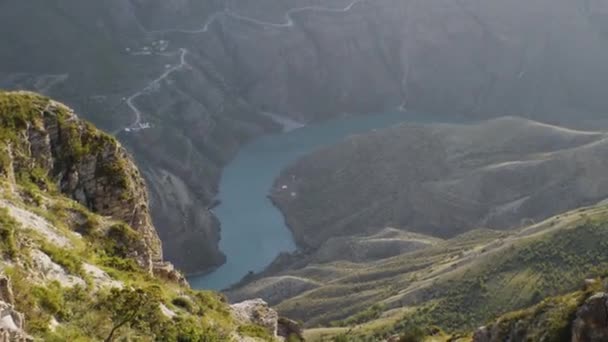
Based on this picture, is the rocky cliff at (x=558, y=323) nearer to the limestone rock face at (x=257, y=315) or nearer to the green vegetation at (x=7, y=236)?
the limestone rock face at (x=257, y=315)

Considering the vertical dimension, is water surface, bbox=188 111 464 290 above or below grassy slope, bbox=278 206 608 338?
above

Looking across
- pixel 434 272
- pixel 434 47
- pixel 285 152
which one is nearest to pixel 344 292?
pixel 434 272

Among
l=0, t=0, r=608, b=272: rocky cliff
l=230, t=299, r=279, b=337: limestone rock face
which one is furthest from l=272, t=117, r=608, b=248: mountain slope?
l=230, t=299, r=279, b=337: limestone rock face

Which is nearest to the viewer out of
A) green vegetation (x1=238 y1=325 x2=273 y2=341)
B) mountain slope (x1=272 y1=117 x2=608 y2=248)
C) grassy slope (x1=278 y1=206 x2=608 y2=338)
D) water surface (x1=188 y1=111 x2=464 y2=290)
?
green vegetation (x1=238 y1=325 x2=273 y2=341)

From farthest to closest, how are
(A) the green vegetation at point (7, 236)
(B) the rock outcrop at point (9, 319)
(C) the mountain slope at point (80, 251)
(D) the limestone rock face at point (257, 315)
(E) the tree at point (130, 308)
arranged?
1. (D) the limestone rock face at point (257, 315)
2. (E) the tree at point (130, 308)
3. (A) the green vegetation at point (7, 236)
4. (C) the mountain slope at point (80, 251)
5. (B) the rock outcrop at point (9, 319)

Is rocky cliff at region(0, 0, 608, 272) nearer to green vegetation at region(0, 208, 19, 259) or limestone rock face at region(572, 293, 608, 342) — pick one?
green vegetation at region(0, 208, 19, 259)

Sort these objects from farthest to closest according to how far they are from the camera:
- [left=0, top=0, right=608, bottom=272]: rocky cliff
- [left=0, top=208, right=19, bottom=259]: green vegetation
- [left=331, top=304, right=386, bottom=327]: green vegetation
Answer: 1. [left=0, top=0, right=608, bottom=272]: rocky cliff
2. [left=331, top=304, right=386, bottom=327]: green vegetation
3. [left=0, top=208, right=19, bottom=259]: green vegetation

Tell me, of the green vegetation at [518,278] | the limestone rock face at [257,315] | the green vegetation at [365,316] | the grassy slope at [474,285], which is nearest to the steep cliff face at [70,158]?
the limestone rock face at [257,315]
